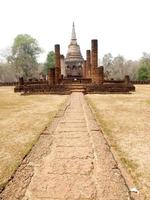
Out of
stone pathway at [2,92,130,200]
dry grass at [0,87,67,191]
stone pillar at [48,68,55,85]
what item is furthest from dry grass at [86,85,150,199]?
stone pillar at [48,68,55,85]

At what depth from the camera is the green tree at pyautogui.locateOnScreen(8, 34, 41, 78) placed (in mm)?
68281

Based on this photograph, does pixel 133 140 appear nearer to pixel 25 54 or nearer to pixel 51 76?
pixel 51 76

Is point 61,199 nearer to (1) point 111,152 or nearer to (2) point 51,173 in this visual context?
(2) point 51,173

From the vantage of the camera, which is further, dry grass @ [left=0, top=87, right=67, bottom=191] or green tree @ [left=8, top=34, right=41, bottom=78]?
green tree @ [left=8, top=34, right=41, bottom=78]

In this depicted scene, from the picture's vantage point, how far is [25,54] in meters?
68.9

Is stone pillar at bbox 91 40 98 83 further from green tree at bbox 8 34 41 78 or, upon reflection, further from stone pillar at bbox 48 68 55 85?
green tree at bbox 8 34 41 78

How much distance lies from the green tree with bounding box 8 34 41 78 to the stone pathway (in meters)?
63.3

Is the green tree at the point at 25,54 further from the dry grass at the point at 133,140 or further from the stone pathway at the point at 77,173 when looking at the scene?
the stone pathway at the point at 77,173

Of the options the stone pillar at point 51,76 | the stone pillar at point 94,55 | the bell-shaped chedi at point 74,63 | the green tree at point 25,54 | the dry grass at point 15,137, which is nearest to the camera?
the dry grass at point 15,137

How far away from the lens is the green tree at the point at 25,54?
224 feet

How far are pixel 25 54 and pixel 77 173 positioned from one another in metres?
66.7

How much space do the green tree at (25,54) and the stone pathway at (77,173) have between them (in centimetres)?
6325

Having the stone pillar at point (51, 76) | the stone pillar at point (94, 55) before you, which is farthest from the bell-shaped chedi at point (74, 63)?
the stone pillar at point (94, 55)

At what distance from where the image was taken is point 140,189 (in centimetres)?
406
